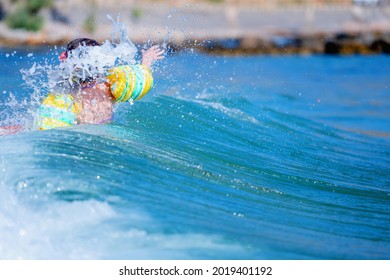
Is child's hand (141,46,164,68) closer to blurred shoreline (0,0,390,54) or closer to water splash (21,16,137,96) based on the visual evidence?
water splash (21,16,137,96)

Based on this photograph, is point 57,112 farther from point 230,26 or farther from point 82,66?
point 230,26

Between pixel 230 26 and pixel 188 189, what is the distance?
79.8ft

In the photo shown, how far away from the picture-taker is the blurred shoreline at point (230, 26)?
22.7 m

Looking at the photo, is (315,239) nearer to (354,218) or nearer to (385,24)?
(354,218)

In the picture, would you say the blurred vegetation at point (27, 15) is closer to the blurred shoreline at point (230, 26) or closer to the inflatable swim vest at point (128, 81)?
the blurred shoreline at point (230, 26)

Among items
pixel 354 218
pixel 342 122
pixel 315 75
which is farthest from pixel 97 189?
pixel 315 75

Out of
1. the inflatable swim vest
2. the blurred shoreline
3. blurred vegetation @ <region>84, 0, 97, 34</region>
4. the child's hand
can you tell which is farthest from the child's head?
blurred vegetation @ <region>84, 0, 97, 34</region>

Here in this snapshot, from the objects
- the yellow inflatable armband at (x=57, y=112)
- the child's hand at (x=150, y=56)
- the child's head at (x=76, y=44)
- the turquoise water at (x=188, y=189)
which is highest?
the child's hand at (x=150, y=56)

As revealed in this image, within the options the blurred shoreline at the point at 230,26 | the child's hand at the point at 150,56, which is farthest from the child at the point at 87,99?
the blurred shoreline at the point at 230,26

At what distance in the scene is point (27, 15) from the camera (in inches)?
953

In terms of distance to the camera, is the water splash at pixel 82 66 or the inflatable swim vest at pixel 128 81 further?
the inflatable swim vest at pixel 128 81

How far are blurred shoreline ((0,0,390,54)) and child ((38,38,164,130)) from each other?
12723 millimetres

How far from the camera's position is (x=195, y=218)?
4027mm

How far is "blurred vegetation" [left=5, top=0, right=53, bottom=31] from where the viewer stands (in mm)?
23688
